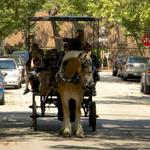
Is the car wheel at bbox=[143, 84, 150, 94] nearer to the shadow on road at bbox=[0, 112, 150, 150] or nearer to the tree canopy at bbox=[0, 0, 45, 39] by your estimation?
the tree canopy at bbox=[0, 0, 45, 39]

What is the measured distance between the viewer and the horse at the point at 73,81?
1477cm

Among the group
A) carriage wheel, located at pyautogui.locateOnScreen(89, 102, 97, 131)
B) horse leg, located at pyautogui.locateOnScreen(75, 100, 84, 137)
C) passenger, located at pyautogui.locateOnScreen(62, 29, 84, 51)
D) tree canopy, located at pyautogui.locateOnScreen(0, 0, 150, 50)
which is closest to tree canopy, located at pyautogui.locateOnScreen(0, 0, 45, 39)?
tree canopy, located at pyautogui.locateOnScreen(0, 0, 150, 50)

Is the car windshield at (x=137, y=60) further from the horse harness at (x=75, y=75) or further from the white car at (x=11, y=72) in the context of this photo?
the horse harness at (x=75, y=75)

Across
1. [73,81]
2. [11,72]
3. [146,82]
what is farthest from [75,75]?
[11,72]

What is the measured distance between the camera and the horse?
14.8 m

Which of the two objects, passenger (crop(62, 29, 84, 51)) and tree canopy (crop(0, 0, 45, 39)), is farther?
tree canopy (crop(0, 0, 45, 39))

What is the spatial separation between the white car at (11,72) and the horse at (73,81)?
69.6 ft

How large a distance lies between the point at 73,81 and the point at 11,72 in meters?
22.4

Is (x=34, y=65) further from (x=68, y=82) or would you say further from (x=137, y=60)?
(x=137, y=60)

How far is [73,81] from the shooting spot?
1483 centimetres

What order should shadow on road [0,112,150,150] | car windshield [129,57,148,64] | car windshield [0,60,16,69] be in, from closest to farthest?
shadow on road [0,112,150,150] → car windshield [0,60,16,69] → car windshield [129,57,148,64]

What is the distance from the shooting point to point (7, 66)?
37875 mm

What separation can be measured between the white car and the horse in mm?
21202

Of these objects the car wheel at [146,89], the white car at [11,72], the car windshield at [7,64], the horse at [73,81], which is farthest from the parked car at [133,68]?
the horse at [73,81]
